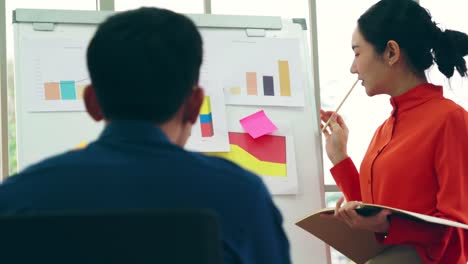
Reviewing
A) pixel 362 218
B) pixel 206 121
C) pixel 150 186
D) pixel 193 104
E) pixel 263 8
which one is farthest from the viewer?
pixel 263 8

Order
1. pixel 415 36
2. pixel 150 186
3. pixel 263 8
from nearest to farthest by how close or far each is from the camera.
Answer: pixel 150 186, pixel 415 36, pixel 263 8

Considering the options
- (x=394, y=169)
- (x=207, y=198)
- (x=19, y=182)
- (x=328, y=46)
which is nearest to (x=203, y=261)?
(x=207, y=198)

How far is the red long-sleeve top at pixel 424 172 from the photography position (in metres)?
2.42

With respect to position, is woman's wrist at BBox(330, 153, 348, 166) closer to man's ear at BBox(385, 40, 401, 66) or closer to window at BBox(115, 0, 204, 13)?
man's ear at BBox(385, 40, 401, 66)

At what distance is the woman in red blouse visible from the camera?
243 cm

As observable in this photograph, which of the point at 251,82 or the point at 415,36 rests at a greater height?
the point at 415,36

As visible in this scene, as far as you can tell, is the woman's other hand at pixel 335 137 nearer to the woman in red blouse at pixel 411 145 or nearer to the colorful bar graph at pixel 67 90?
the woman in red blouse at pixel 411 145

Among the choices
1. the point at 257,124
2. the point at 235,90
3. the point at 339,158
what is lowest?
the point at 339,158

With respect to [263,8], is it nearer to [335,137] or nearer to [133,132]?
[335,137]

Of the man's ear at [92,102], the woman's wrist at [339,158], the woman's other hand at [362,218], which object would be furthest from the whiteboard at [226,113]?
the man's ear at [92,102]

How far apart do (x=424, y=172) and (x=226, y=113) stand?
Answer: 0.77m

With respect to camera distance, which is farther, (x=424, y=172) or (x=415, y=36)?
(x=415, y=36)

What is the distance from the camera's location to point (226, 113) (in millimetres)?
2928

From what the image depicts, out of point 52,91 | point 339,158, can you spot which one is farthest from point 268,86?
point 52,91
